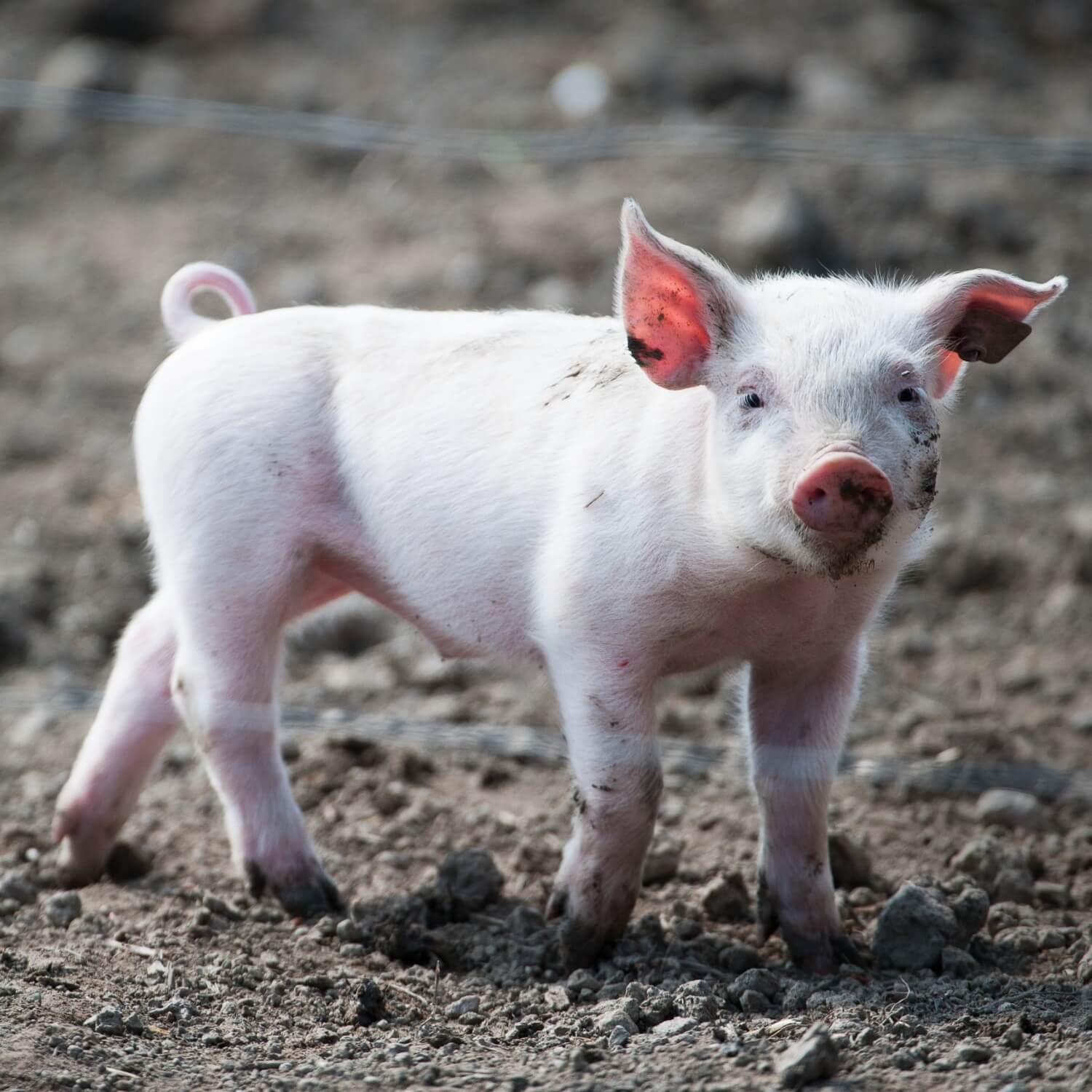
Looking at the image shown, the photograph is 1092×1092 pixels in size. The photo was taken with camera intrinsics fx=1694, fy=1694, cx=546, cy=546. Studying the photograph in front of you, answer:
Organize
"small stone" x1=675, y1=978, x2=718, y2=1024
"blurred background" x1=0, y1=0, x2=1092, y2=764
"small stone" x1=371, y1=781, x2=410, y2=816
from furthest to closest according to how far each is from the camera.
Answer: "blurred background" x1=0, y1=0, x2=1092, y2=764
"small stone" x1=371, y1=781, x2=410, y2=816
"small stone" x1=675, y1=978, x2=718, y2=1024

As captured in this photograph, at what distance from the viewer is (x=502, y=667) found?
4.09 meters

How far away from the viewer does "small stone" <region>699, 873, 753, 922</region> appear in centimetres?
407

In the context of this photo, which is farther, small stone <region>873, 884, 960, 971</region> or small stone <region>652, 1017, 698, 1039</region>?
small stone <region>873, 884, 960, 971</region>

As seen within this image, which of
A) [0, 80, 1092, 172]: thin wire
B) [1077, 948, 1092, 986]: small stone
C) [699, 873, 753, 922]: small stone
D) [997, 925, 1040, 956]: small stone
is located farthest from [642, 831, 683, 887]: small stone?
[0, 80, 1092, 172]: thin wire

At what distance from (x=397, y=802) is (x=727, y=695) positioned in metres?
1.23

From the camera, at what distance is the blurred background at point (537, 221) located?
5629 mm

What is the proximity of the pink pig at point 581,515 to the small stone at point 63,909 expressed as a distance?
0.30 meters

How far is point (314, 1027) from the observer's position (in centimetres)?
342

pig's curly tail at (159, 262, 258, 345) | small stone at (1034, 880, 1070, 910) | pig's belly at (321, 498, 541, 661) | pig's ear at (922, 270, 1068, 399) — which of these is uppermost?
pig's curly tail at (159, 262, 258, 345)

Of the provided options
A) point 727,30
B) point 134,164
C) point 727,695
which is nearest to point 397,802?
point 727,695

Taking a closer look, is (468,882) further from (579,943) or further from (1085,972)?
(1085,972)

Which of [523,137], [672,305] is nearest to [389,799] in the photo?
[672,305]

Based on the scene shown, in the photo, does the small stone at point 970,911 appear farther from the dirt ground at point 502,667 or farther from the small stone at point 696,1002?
the small stone at point 696,1002

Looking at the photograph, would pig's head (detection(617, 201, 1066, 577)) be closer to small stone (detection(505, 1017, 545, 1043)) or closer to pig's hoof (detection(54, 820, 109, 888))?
small stone (detection(505, 1017, 545, 1043))
